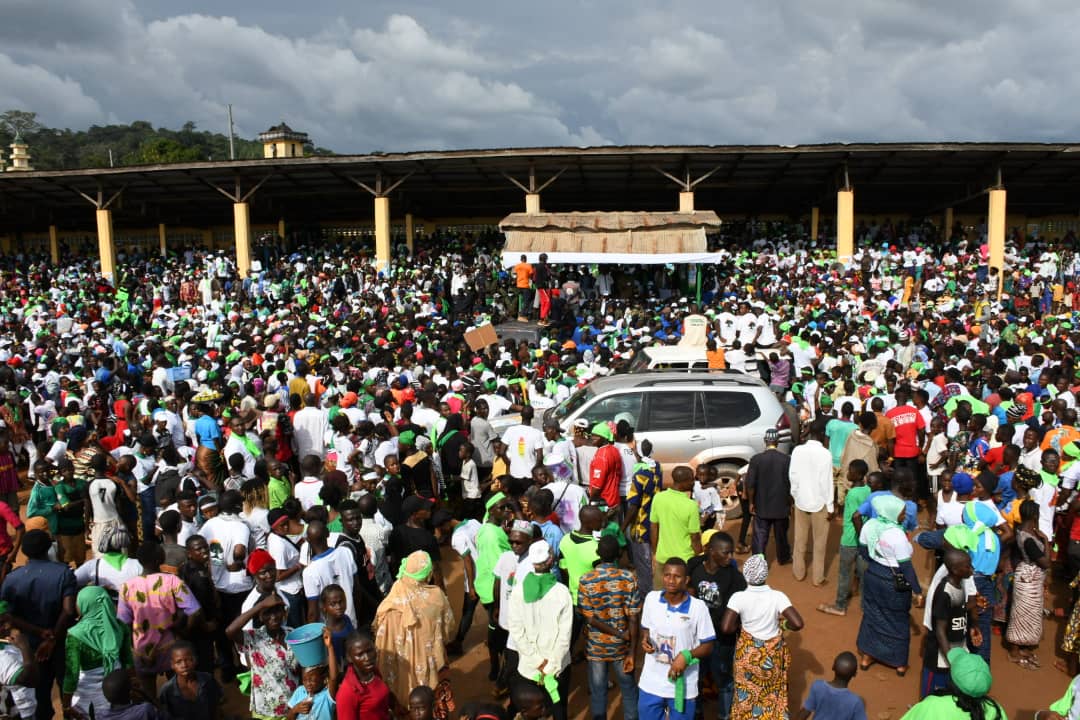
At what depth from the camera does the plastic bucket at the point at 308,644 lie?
434 cm

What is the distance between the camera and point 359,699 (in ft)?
12.8

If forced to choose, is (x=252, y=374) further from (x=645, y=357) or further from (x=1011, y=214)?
(x=1011, y=214)

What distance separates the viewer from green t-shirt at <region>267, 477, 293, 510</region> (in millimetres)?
6328

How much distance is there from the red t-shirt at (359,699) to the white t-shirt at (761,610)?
2096 millimetres

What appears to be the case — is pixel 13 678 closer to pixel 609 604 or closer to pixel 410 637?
pixel 410 637

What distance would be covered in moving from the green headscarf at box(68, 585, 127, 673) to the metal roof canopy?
54.8 feet

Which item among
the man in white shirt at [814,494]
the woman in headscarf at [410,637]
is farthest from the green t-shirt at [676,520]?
the woman in headscarf at [410,637]

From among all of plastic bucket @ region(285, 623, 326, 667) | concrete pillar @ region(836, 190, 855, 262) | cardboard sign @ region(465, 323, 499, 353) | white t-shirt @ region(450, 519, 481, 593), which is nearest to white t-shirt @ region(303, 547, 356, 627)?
plastic bucket @ region(285, 623, 326, 667)

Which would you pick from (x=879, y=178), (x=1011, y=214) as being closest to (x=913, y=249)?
(x=879, y=178)

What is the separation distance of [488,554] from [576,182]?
1939cm

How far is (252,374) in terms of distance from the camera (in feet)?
37.8

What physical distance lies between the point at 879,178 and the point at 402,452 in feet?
66.5

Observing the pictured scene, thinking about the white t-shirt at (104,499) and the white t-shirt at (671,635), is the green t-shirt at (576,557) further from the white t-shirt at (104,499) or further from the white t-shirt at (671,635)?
the white t-shirt at (104,499)

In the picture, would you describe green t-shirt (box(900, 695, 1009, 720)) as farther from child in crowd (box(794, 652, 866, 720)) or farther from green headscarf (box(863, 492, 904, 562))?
green headscarf (box(863, 492, 904, 562))
